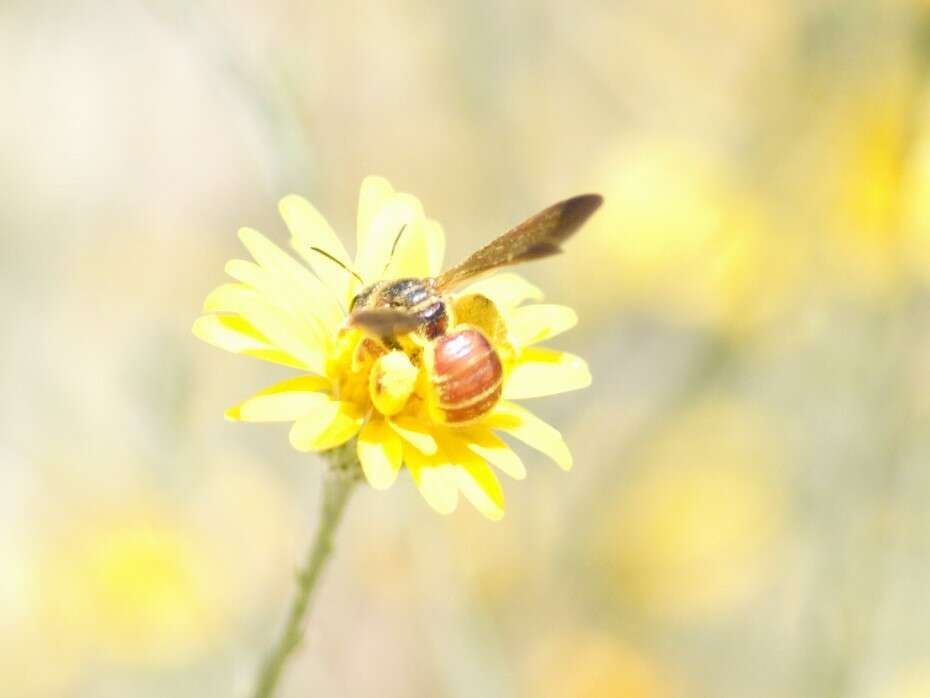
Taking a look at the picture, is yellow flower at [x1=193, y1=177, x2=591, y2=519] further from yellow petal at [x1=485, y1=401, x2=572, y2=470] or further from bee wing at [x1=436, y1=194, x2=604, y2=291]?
bee wing at [x1=436, y1=194, x2=604, y2=291]

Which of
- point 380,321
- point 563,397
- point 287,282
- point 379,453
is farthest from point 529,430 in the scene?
point 563,397

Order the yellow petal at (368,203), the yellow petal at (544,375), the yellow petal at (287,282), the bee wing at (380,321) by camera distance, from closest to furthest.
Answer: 1. the bee wing at (380,321)
2. the yellow petal at (287,282)
3. the yellow petal at (544,375)
4. the yellow petal at (368,203)

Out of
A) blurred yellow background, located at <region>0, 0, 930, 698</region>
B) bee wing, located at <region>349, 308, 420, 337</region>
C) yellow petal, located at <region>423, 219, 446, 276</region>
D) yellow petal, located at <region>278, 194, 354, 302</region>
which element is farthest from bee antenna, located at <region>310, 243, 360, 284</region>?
blurred yellow background, located at <region>0, 0, 930, 698</region>

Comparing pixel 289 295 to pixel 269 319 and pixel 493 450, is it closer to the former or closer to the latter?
pixel 269 319

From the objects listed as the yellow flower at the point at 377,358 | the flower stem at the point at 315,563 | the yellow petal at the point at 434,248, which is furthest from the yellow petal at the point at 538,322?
the flower stem at the point at 315,563

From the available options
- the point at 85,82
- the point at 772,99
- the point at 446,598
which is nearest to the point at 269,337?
the point at 446,598

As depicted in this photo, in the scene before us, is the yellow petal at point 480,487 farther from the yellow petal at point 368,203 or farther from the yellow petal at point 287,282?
the yellow petal at point 368,203

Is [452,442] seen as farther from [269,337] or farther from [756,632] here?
[756,632]
